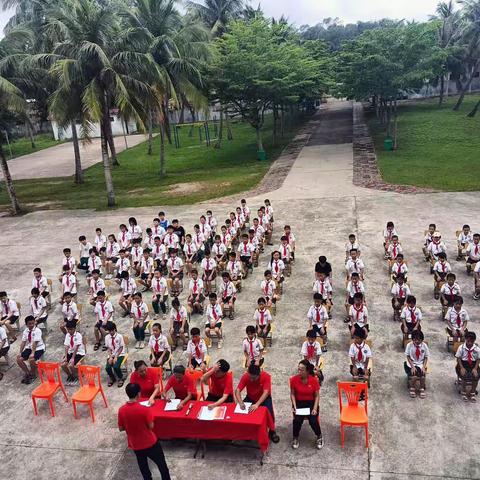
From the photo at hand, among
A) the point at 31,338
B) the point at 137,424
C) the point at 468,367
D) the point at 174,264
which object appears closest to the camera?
the point at 137,424

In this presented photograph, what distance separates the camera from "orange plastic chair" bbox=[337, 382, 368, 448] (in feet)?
24.5

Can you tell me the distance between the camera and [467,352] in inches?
333

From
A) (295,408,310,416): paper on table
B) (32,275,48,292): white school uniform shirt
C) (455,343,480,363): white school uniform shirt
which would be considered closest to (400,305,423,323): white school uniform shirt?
(455,343,480,363): white school uniform shirt

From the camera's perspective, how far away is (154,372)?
8.20 meters

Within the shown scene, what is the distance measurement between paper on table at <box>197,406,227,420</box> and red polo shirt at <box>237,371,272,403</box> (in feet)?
1.48

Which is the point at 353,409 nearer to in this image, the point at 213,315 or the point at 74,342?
the point at 213,315

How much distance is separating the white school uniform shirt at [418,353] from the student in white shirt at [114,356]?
224 inches

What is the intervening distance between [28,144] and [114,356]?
5459cm

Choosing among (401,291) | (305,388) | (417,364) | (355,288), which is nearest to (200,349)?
(305,388)

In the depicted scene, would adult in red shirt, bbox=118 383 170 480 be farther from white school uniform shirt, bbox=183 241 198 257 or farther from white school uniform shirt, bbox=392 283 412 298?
white school uniform shirt, bbox=183 241 198 257

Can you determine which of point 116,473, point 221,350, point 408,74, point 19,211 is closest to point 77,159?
point 19,211

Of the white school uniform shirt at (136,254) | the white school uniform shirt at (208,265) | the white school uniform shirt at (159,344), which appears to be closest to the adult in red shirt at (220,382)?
the white school uniform shirt at (159,344)

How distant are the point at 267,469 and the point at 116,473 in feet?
7.82

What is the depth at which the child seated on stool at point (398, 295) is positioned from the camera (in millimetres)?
11172
